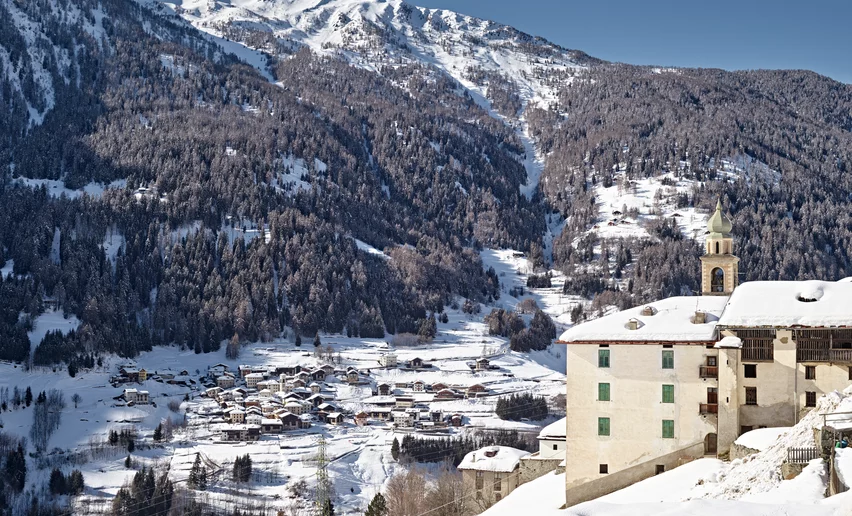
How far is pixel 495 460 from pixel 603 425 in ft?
89.1

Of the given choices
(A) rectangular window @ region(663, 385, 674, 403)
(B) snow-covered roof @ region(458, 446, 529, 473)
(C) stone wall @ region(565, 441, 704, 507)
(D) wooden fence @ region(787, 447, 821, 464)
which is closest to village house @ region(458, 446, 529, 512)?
(B) snow-covered roof @ region(458, 446, 529, 473)

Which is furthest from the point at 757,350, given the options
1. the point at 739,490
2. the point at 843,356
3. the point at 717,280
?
the point at 717,280

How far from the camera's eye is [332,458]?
624 ft

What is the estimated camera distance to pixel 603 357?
79.1 meters

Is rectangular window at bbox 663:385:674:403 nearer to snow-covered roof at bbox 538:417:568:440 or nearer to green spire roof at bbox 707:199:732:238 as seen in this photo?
snow-covered roof at bbox 538:417:568:440

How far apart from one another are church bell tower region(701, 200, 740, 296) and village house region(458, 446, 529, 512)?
71.6 feet

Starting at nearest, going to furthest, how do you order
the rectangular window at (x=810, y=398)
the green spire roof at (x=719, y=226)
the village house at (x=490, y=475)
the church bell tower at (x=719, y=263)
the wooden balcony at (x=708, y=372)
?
the rectangular window at (x=810, y=398), the wooden balcony at (x=708, y=372), the church bell tower at (x=719, y=263), the green spire roof at (x=719, y=226), the village house at (x=490, y=475)

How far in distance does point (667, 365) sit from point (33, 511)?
120m

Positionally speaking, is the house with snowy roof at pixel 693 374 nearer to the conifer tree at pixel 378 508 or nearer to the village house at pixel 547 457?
the village house at pixel 547 457

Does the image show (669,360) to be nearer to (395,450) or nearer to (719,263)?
(719,263)

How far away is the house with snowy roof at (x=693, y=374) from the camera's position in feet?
242

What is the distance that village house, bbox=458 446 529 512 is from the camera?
10119cm

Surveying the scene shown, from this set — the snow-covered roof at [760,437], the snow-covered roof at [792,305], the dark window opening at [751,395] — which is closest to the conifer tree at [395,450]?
the snow-covered roof at [792,305]

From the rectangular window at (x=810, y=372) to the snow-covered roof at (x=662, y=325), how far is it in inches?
231
